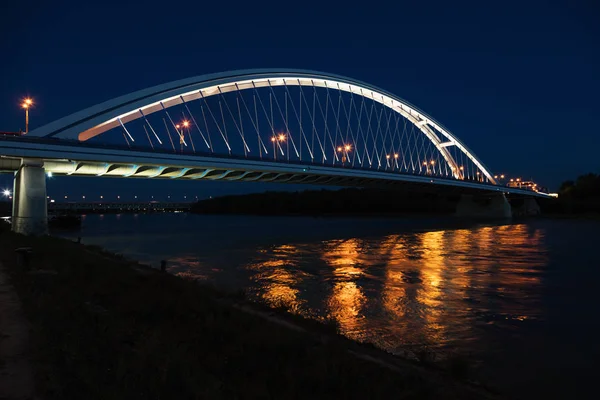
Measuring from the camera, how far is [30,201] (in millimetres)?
26453

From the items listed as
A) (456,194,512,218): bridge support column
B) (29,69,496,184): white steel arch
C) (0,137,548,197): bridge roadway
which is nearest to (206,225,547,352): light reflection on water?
(0,137,548,197): bridge roadway

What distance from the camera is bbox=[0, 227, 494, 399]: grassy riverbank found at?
14.6 ft

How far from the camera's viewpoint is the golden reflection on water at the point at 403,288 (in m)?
10.2

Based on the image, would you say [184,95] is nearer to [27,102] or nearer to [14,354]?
[27,102]

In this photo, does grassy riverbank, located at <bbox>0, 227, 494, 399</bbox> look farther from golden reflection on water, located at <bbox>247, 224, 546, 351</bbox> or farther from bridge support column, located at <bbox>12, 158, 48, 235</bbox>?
bridge support column, located at <bbox>12, 158, 48, 235</bbox>

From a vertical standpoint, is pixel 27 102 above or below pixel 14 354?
above

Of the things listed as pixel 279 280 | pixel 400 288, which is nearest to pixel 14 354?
pixel 400 288

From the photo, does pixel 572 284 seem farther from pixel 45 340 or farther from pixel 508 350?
pixel 45 340

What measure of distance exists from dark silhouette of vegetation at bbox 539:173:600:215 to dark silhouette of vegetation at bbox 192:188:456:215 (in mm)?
22975

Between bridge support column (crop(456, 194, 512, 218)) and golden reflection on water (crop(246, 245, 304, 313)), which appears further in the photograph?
bridge support column (crop(456, 194, 512, 218))

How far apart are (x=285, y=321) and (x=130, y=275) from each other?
234 inches

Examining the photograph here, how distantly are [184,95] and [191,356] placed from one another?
3802 centimetres

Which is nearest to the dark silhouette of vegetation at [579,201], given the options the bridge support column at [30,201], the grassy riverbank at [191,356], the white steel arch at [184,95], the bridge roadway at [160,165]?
the white steel arch at [184,95]

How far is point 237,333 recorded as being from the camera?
6.92 m
